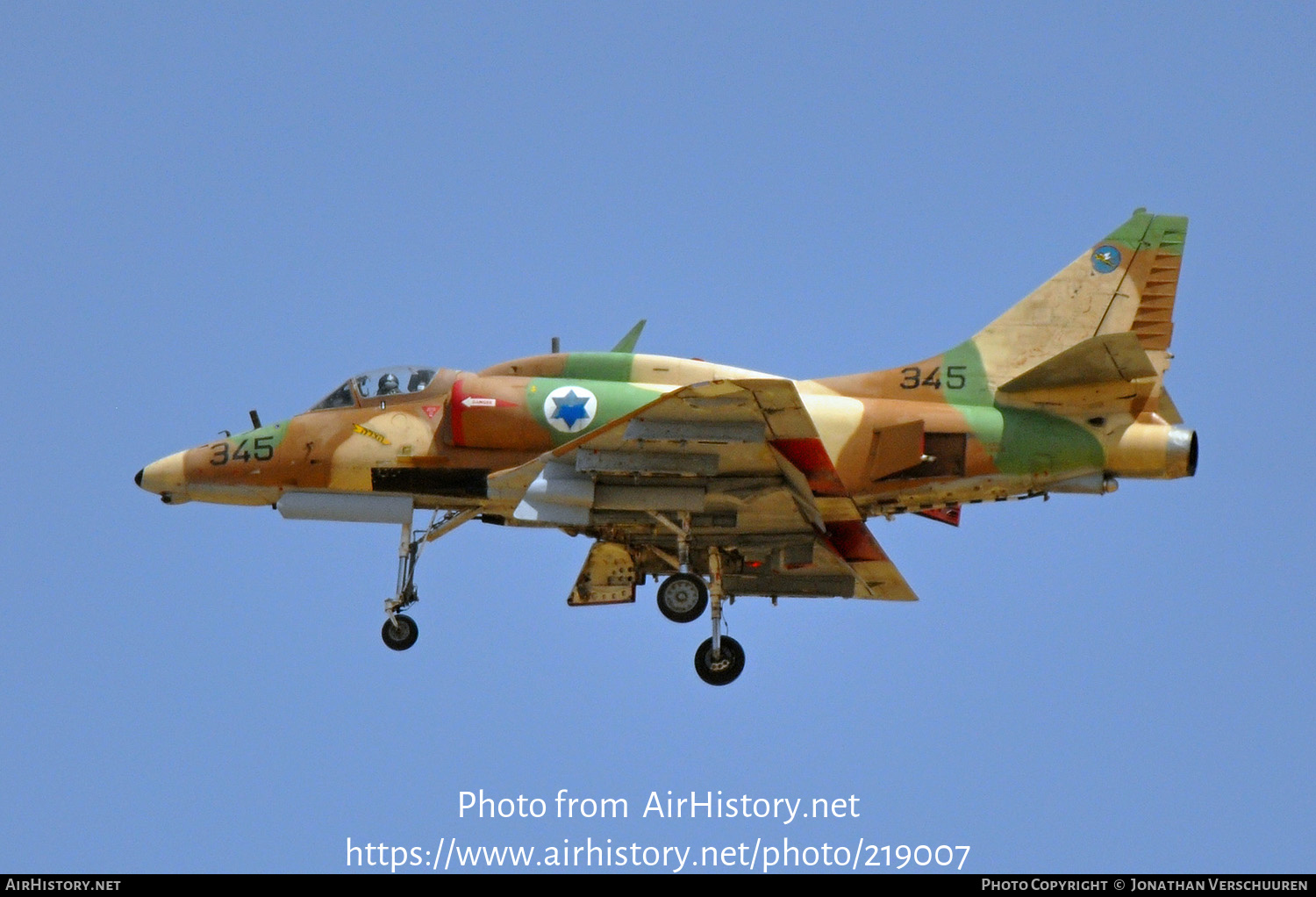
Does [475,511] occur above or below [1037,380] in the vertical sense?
below

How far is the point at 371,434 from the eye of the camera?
26297 mm

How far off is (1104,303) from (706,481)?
5.74 metres

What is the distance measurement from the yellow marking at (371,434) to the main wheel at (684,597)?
4120mm

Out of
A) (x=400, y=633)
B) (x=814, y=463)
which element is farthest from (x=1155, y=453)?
(x=400, y=633)

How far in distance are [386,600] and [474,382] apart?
10.5 feet

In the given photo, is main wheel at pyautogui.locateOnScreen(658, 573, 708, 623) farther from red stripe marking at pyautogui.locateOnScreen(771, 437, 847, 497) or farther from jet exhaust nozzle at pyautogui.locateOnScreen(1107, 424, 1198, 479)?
jet exhaust nozzle at pyautogui.locateOnScreen(1107, 424, 1198, 479)

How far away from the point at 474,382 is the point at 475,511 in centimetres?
196

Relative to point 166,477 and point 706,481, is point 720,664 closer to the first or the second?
point 706,481

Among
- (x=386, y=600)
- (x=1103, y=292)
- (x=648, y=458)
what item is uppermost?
(x=1103, y=292)

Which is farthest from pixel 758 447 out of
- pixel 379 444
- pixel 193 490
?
pixel 193 490

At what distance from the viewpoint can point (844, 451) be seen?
2495 cm

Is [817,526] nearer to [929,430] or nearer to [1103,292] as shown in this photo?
[929,430]

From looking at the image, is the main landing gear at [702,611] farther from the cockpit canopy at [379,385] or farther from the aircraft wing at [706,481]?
the cockpit canopy at [379,385]

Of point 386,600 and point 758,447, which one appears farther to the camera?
point 386,600
